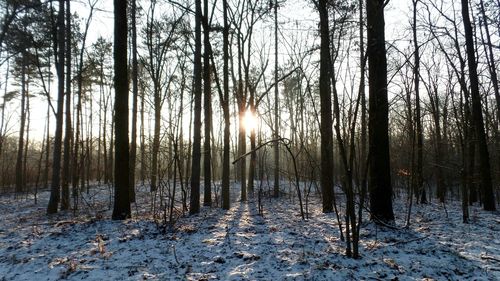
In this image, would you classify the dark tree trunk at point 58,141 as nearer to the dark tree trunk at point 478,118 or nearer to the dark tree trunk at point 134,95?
the dark tree trunk at point 134,95

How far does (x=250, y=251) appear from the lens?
530cm

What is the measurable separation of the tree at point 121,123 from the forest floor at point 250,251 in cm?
60

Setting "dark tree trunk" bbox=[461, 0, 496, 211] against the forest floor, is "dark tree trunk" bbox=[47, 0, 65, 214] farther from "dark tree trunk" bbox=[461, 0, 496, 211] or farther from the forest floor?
"dark tree trunk" bbox=[461, 0, 496, 211]

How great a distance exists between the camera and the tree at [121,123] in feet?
26.4

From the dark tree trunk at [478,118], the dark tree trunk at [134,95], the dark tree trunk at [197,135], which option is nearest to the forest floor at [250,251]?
the dark tree trunk at [197,135]

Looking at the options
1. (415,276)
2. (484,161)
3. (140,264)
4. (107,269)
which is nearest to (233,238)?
(140,264)

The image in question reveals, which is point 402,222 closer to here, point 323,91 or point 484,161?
point 323,91

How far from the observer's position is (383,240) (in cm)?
565

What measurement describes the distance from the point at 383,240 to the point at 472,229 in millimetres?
2510

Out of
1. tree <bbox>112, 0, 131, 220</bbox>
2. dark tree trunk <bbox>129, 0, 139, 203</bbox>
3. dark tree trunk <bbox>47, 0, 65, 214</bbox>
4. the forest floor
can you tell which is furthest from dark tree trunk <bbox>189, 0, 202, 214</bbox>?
dark tree trunk <bbox>129, 0, 139, 203</bbox>

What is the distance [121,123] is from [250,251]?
4792 millimetres

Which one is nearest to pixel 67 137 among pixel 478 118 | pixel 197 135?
pixel 197 135

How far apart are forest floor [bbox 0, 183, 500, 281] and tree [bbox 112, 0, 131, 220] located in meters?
0.60

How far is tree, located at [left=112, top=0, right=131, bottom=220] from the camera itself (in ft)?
26.4
